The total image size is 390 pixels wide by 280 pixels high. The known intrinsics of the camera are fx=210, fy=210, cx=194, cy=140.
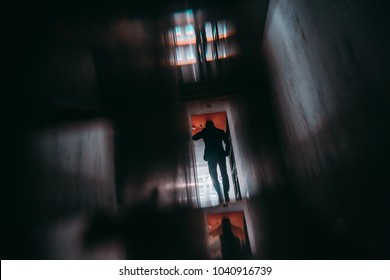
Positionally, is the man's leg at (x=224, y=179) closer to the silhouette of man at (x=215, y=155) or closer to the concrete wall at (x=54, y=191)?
the silhouette of man at (x=215, y=155)

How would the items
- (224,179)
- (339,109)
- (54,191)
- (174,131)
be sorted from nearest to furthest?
1. (54,191)
2. (339,109)
3. (174,131)
4. (224,179)

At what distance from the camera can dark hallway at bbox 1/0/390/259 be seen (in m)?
0.63

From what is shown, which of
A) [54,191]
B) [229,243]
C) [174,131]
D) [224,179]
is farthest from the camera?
[224,179]

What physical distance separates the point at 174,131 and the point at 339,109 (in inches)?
41.4

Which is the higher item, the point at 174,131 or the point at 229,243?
the point at 174,131

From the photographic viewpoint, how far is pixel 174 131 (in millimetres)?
1605

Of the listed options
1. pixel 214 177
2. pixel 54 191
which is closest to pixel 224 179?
pixel 214 177

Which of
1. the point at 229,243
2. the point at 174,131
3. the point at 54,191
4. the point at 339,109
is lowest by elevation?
the point at 229,243

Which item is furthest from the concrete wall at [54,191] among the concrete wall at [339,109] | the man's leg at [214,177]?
the man's leg at [214,177]

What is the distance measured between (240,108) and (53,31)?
1676 mm

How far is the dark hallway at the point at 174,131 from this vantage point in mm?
626

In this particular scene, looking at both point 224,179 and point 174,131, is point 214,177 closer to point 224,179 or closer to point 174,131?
point 224,179

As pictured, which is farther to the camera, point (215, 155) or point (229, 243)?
point (215, 155)

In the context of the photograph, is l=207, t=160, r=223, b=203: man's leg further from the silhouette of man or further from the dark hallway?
the dark hallway
